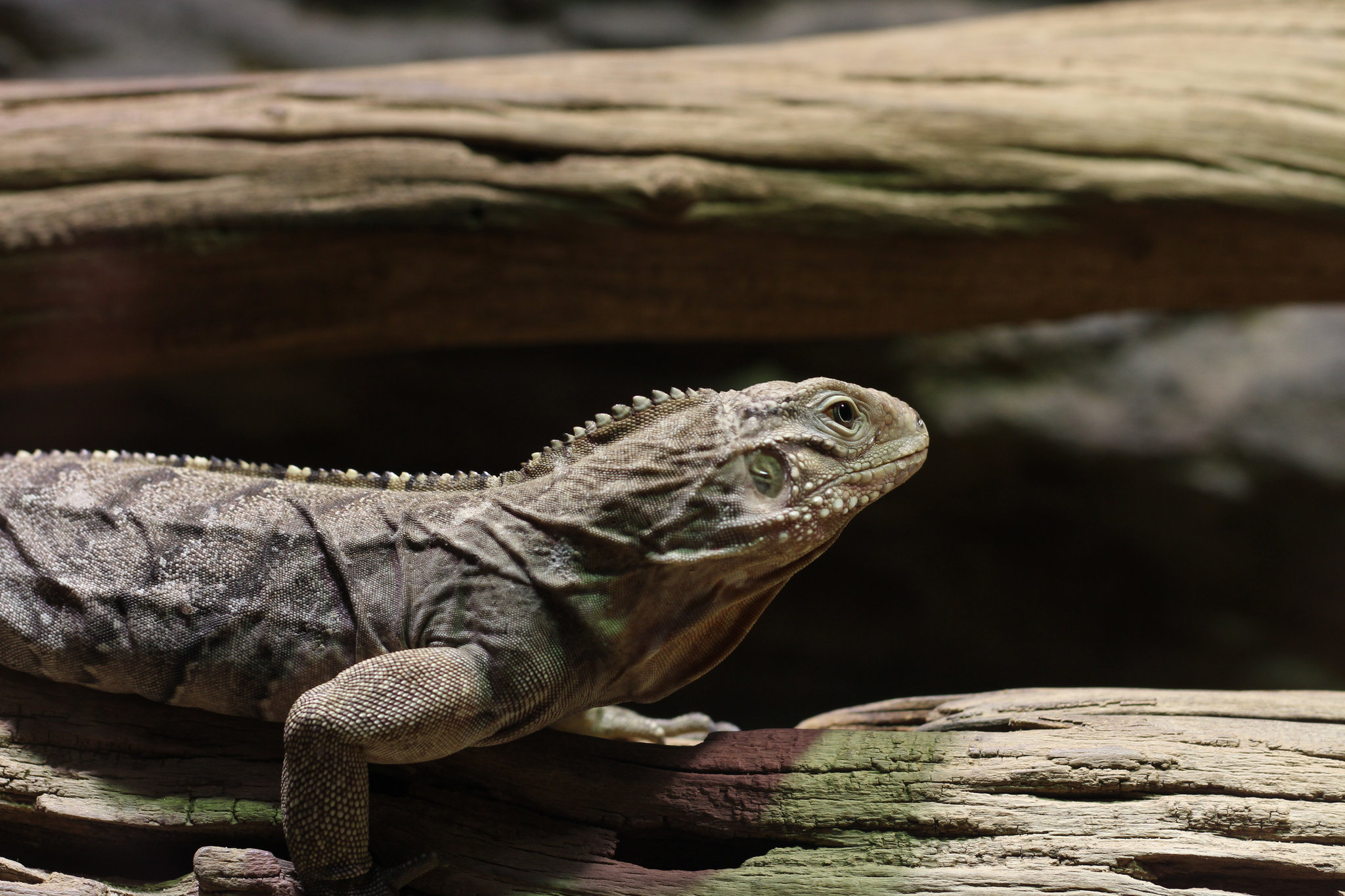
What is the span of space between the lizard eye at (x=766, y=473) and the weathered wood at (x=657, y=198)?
186 centimetres

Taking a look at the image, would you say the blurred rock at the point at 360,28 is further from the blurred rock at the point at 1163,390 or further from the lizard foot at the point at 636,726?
the lizard foot at the point at 636,726

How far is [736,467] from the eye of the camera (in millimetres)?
3145

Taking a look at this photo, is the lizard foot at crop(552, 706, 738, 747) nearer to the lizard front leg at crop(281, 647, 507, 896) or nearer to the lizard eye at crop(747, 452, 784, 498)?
the lizard front leg at crop(281, 647, 507, 896)

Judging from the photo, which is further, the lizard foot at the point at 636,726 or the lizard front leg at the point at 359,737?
the lizard foot at the point at 636,726

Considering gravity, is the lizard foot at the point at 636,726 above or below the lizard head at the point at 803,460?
below

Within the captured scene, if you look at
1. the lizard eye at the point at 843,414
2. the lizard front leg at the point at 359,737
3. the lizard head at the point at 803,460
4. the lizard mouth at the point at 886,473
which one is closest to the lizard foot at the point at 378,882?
the lizard front leg at the point at 359,737

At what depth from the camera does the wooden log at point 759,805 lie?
3.07m

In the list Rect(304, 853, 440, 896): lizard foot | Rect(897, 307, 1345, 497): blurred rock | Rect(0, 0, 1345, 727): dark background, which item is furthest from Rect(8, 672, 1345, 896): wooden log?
Rect(897, 307, 1345, 497): blurred rock

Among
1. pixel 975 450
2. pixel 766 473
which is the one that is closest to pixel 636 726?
pixel 766 473

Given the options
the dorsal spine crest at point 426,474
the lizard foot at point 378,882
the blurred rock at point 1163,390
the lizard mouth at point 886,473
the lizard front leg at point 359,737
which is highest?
the blurred rock at point 1163,390

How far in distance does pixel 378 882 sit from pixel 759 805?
1.26m

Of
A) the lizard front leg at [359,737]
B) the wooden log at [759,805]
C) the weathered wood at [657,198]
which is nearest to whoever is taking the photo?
the lizard front leg at [359,737]

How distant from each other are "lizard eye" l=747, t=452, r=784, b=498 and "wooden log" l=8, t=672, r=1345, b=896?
100 cm

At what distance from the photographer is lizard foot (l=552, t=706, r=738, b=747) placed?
3.92 metres
